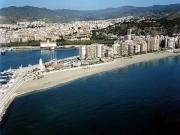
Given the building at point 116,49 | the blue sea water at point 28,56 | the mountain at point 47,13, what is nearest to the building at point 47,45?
the blue sea water at point 28,56

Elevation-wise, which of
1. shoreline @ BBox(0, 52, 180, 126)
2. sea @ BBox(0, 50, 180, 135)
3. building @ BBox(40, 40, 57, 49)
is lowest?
sea @ BBox(0, 50, 180, 135)

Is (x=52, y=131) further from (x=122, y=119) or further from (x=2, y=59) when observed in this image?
(x=2, y=59)

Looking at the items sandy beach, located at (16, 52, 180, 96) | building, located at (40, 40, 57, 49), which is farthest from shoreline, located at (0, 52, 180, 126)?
building, located at (40, 40, 57, 49)

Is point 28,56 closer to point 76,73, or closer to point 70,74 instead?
point 76,73

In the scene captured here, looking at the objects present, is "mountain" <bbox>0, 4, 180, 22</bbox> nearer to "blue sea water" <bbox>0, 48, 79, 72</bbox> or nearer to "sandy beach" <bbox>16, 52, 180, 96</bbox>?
"blue sea water" <bbox>0, 48, 79, 72</bbox>

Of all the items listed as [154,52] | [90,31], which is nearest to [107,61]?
[154,52]

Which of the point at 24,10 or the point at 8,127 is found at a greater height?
the point at 24,10
